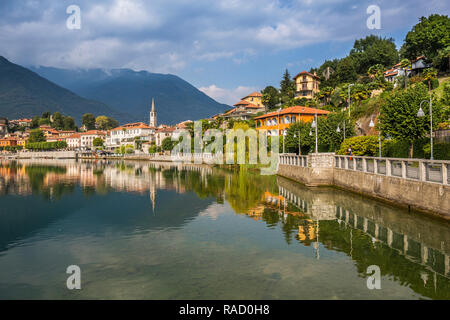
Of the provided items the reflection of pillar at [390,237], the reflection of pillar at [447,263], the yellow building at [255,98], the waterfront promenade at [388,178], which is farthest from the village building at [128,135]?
the reflection of pillar at [447,263]

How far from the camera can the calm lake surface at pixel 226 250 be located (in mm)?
11383

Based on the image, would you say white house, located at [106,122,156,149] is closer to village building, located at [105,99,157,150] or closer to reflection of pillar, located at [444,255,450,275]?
village building, located at [105,99,157,150]

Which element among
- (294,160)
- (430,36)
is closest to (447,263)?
(294,160)

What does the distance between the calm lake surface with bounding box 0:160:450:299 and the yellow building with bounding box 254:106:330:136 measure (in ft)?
181

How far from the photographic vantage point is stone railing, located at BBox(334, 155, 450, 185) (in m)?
17.7

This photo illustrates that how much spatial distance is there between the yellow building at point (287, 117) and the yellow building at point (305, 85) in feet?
91.9

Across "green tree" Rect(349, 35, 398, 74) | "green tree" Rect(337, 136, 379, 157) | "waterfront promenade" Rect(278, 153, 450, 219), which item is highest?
"green tree" Rect(349, 35, 398, 74)

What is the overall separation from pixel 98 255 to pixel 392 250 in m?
13.0

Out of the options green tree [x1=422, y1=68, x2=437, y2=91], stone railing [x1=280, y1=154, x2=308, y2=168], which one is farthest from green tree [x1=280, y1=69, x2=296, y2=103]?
stone railing [x1=280, y1=154, x2=308, y2=168]

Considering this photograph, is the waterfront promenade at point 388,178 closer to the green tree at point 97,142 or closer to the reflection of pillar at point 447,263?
the reflection of pillar at point 447,263

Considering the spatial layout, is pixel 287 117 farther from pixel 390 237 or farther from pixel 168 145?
pixel 390 237

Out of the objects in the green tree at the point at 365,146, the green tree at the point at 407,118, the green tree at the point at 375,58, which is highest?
the green tree at the point at 375,58
